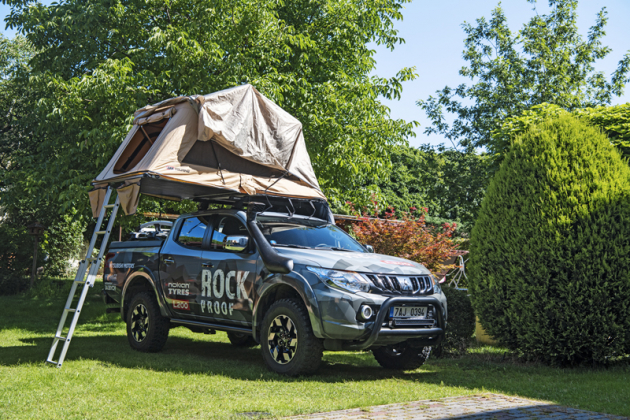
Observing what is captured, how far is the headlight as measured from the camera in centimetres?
652

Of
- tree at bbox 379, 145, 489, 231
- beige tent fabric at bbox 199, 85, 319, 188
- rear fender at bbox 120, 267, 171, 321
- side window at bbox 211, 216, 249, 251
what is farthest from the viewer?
tree at bbox 379, 145, 489, 231

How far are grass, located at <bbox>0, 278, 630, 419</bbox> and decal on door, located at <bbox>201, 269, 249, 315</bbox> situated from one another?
2.38 feet

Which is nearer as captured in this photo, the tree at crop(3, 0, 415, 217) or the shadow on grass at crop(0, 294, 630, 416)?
the shadow on grass at crop(0, 294, 630, 416)

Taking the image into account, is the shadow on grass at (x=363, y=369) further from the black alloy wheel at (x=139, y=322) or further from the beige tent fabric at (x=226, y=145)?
the beige tent fabric at (x=226, y=145)

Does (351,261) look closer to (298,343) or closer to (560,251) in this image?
(298,343)

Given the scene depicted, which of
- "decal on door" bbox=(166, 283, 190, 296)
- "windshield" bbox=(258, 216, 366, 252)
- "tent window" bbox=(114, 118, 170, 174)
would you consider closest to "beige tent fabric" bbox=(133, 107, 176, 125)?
"tent window" bbox=(114, 118, 170, 174)

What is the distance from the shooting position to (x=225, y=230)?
8.07m

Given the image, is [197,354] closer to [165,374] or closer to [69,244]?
[165,374]

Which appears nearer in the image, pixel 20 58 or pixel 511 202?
pixel 511 202

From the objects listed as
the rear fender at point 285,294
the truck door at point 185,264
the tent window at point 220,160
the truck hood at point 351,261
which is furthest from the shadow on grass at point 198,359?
the tent window at point 220,160

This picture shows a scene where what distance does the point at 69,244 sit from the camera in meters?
25.3

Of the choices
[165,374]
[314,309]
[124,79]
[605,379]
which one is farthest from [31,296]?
[605,379]

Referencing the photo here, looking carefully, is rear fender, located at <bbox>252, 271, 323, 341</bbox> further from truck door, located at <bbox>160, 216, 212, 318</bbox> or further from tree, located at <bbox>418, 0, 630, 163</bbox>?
tree, located at <bbox>418, 0, 630, 163</bbox>

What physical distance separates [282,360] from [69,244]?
68.7 feet
